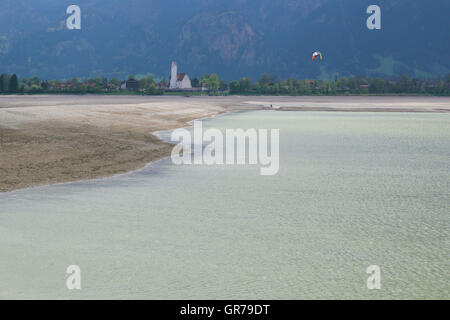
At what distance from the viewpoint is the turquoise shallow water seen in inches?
498

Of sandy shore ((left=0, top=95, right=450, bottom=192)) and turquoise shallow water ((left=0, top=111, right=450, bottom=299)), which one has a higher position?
sandy shore ((left=0, top=95, right=450, bottom=192))

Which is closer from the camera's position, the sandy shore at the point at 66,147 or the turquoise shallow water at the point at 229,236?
the turquoise shallow water at the point at 229,236

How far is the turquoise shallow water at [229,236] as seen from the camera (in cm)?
1265

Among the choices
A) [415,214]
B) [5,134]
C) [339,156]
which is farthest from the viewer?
[339,156]

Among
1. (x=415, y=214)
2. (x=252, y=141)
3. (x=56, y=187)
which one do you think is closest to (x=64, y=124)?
(x=252, y=141)

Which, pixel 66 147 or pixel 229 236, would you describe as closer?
pixel 229 236

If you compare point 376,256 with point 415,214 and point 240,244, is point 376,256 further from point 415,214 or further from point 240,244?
point 415,214

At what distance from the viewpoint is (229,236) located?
16.5 m

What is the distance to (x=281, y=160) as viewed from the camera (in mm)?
34969

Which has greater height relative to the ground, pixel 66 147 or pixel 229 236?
pixel 66 147

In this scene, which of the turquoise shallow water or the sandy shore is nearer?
the turquoise shallow water

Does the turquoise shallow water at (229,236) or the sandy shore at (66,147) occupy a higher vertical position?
the sandy shore at (66,147)

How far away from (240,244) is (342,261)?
9.68ft

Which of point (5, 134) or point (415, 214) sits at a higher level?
point (5, 134)
